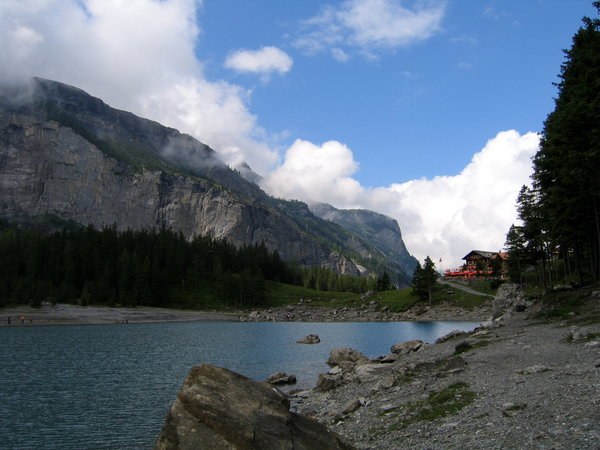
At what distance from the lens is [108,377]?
3391cm

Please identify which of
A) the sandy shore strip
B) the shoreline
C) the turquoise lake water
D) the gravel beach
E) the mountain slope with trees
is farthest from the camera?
the shoreline

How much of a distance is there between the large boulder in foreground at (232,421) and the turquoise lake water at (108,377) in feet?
36.8

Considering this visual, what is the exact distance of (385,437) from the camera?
14.1 meters

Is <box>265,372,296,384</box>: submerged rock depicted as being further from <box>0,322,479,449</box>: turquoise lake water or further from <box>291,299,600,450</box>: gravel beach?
<box>291,299,600,450</box>: gravel beach

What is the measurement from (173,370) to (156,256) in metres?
119

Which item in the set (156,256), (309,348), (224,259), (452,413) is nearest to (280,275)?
(224,259)

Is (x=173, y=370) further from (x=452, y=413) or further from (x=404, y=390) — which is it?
(x=452, y=413)

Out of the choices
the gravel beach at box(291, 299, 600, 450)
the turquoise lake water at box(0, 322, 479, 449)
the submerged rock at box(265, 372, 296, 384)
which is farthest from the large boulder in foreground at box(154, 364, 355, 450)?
the submerged rock at box(265, 372, 296, 384)

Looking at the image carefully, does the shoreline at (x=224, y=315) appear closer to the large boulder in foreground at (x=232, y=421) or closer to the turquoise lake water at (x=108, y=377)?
the turquoise lake water at (x=108, y=377)

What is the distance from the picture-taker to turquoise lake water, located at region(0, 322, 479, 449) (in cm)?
2042

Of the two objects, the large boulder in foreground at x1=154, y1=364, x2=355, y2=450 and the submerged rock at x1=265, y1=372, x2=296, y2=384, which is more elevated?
the large boulder in foreground at x1=154, y1=364, x2=355, y2=450

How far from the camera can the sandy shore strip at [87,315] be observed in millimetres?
93438

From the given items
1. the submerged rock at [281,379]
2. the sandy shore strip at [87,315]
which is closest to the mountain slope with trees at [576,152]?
the submerged rock at [281,379]

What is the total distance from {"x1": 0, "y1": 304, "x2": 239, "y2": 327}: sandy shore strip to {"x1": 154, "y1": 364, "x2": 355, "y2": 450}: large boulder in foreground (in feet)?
331
